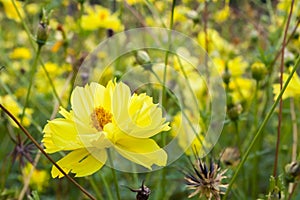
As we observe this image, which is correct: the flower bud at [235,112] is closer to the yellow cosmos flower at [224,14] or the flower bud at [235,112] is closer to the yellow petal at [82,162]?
the yellow petal at [82,162]

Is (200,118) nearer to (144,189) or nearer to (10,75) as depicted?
(144,189)

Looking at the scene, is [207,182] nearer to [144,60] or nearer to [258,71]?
[144,60]

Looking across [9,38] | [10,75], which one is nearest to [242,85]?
[10,75]

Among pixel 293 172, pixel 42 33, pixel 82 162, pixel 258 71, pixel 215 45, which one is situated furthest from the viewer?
pixel 215 45

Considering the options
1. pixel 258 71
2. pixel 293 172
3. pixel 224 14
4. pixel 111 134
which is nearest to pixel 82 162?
pixel 111 134

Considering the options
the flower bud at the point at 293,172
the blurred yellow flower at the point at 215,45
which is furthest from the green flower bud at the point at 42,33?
the blurred yellow flower at the point at 215,45

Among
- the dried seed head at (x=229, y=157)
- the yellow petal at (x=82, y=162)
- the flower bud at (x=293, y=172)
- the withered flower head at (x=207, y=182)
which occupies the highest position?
the yellow petal at (x=82, y=162)

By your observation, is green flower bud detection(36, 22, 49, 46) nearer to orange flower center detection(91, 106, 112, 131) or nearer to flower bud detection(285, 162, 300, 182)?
orange flower center detection(91, 106, 112, 131)
